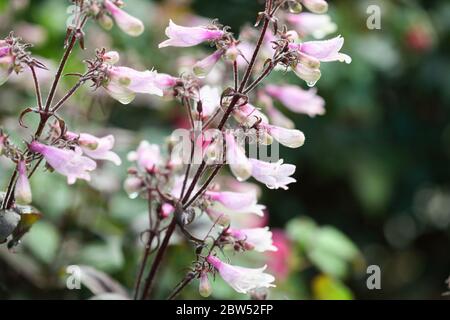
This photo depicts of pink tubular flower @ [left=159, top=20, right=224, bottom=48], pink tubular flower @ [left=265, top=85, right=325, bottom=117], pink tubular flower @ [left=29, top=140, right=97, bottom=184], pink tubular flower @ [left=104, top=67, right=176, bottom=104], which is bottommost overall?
pink tubular flower @ [left=29, top=140, right=97, bottom=184]

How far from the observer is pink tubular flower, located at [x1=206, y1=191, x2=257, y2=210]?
66.6 inches

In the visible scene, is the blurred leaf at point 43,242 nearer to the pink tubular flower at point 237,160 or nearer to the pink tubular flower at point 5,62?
the pink tubular flower at point 5,62

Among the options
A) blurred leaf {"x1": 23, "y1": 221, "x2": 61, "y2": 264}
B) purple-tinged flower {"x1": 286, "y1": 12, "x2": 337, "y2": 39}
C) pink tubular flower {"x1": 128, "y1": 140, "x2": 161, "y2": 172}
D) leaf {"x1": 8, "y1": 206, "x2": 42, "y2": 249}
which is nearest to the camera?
leaf {"x1": 8, "y1": 206, "x2": 42, "y2": 249}

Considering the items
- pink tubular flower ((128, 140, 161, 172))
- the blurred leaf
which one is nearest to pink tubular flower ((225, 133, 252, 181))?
pink tubular flower ((128, 140, 161, 172))

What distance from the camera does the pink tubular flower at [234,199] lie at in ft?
5.55

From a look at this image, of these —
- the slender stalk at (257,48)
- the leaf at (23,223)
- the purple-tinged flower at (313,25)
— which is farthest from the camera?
the purple-tinged flower at (313,25)

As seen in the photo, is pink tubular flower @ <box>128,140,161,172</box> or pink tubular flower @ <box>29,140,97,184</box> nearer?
pink tubular flower @ <box>29,140,97,184</box>

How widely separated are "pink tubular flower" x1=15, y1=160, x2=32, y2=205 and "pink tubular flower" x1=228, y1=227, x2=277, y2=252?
1.41ft

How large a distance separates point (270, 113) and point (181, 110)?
1487mm

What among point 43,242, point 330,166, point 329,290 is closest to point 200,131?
point 329,290

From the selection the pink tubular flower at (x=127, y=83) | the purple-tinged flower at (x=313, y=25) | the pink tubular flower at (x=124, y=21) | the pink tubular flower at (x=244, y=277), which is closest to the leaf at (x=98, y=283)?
the pink tubular flower at (x=244, y=277)

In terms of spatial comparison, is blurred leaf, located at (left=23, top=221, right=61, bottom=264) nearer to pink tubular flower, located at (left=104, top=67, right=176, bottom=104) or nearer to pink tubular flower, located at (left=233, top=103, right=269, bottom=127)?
pink tubular flower, located at (left=104, top=67, right=176, bottom=104)

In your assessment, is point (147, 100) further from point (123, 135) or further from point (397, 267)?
point (397, 267)

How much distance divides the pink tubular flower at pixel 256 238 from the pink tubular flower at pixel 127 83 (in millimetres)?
346
